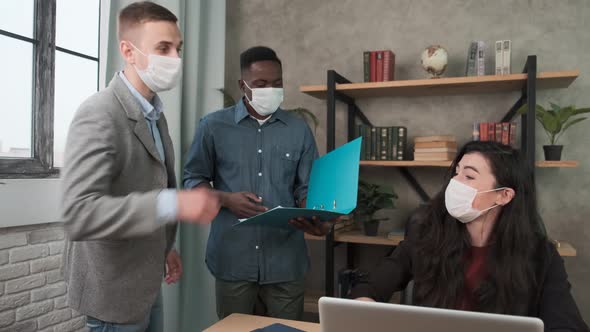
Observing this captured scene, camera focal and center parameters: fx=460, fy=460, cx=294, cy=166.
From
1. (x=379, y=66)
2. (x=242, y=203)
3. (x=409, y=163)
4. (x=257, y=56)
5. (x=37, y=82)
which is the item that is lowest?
(x=242, y=203)

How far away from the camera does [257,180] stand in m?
2.04

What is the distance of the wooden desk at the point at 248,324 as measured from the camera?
140cm

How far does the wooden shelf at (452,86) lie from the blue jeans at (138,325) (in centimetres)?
190

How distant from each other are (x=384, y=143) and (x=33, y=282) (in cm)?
206

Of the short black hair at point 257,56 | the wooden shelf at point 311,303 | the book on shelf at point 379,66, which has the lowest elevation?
the wooden shelf at point 311,303

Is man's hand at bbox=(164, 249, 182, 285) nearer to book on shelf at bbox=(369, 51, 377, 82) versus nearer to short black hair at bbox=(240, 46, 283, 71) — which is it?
short black hair at bbox=(240, 46, 283, 71)

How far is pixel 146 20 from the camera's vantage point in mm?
1332

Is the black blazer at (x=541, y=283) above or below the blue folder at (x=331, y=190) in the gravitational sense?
below

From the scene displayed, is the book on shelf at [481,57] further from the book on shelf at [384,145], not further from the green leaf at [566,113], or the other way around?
the book on shelf at [384,145]

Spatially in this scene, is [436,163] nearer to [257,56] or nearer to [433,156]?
[433,156]

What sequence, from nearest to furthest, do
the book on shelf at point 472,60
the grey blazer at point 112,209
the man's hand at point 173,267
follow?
the grey blazer at point 112,209
the man's hand at point 173,267
the book on shelf at point 472,60

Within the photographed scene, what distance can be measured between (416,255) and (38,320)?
1.63m

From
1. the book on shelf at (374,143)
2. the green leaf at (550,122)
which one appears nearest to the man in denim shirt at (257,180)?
the book on shelf at (374,143)

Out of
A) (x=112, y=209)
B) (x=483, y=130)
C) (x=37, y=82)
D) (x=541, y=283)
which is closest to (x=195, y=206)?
(x=112, y=209)
